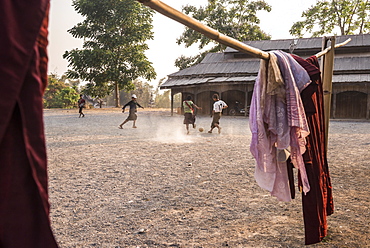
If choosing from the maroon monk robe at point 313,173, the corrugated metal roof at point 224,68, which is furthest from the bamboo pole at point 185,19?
the corrugated metal roof at point 224,68

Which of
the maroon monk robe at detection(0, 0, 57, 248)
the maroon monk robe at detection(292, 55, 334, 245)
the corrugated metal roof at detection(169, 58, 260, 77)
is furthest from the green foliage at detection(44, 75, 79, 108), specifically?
the maroon monk robe at detection(0, 0, 57, 248)

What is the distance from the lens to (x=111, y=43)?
32.8 meters

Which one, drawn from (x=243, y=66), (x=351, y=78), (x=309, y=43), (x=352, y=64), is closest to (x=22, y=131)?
(x=351, y=78)

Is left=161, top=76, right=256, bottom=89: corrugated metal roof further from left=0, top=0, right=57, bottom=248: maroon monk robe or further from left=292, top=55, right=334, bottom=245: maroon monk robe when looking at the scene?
left=0, top=0, right=57, bottom=248: maroon monk robe

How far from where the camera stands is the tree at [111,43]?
3228cm

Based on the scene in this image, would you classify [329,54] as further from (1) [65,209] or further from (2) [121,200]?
(1) [65,209]

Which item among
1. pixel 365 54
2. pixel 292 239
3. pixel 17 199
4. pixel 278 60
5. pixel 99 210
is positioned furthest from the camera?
pixel 365 54

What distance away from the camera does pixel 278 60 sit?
2.77 meters

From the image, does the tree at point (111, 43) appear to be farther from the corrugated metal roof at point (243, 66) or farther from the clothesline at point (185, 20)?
the clothesline at point (185, 20)

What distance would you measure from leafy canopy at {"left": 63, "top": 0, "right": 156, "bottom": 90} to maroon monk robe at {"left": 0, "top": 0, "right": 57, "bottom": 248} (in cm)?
3199

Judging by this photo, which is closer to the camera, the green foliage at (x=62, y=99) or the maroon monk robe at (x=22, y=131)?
the maroon monk robe at (x=22, y=131)

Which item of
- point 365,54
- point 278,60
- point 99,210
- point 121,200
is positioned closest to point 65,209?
point 99,210

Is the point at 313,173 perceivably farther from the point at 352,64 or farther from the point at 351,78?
the point at 352,64

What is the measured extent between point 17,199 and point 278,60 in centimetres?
249
